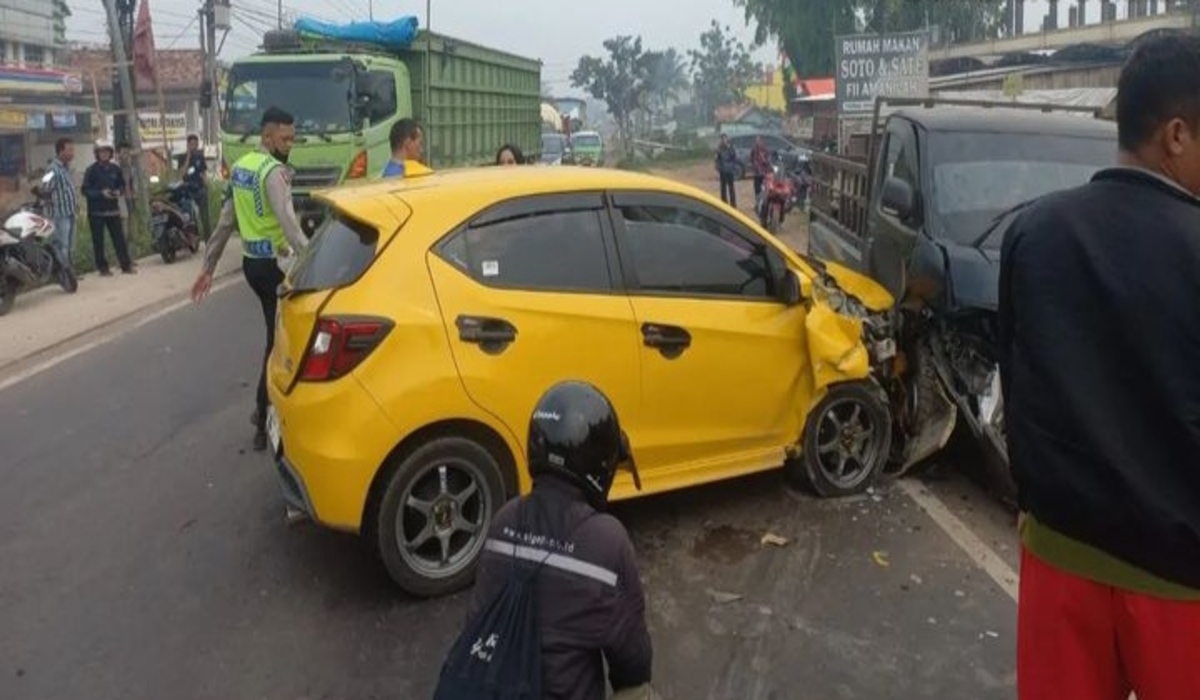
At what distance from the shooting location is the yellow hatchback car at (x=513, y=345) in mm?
4039

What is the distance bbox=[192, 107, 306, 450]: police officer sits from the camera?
596cm

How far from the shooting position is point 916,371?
5.50 meters

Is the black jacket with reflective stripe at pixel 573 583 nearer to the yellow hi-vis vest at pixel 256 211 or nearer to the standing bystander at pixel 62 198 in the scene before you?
the yellow hi-vis vest at pixel 256 211

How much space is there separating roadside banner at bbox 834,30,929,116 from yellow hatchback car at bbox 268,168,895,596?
12.6 meters

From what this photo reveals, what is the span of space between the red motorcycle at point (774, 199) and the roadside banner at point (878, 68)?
5.99 ft

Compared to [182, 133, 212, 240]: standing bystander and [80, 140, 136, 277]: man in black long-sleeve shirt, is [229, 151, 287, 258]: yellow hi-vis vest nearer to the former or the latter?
[80, 140, 136, 277]: man in black long-sleeve shirt

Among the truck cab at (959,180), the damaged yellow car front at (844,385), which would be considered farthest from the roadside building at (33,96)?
the damaged yellow car front at (844,385)

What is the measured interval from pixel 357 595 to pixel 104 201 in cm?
1023

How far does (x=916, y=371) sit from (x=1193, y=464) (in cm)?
369

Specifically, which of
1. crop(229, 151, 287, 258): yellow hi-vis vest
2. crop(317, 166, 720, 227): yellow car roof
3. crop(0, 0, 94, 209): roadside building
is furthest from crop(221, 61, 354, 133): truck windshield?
crop(317, 166, 720, 227): yellow car roof

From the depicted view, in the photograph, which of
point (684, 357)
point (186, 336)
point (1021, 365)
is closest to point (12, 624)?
point (684, 357)

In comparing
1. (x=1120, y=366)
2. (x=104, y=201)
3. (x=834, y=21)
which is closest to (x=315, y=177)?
(x=104, y=201)

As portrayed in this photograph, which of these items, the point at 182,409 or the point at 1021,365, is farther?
the point at 182,409

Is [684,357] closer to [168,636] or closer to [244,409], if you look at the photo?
[168,636]
